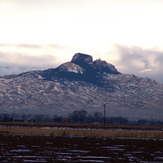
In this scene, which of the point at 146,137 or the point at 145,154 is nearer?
the point at 145,154

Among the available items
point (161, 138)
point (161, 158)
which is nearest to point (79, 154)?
point (161, 158)

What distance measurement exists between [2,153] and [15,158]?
481 centimetres

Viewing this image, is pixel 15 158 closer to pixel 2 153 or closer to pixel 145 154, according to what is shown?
pixel 2 153

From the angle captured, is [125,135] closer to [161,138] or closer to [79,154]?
[161,138]

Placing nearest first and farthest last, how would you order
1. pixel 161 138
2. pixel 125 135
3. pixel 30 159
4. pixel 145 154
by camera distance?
pixel 30 159
pixel 145 154
pixel 161 138
pixel 125 135

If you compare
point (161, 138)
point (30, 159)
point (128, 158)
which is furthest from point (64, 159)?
point (161, 138)

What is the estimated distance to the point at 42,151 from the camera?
178 feet

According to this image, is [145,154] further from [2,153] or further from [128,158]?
[2,153]

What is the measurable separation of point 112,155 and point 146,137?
37762mm

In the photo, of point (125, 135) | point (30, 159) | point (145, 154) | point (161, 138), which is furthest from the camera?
point (125, 135)

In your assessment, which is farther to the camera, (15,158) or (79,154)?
(79,154)

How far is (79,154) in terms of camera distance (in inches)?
2036

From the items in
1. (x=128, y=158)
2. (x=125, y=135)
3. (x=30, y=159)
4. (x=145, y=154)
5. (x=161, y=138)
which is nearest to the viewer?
(x=30, y=159)

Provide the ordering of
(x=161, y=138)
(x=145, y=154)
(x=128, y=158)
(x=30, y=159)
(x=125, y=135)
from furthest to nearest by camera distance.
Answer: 1. (x=125, y=135)
2. (x=161, y=138)
3. (x=145, y=154)
4. (x=128, y=158)
5. (x=30, y=159)
